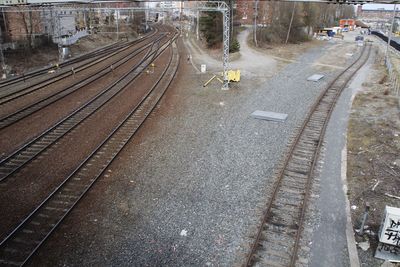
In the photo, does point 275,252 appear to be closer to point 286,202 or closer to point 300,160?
point 286,202

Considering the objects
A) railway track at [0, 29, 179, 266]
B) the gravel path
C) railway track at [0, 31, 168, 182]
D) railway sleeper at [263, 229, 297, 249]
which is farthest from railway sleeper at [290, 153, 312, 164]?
railway track at [0, 31, 168, 182]

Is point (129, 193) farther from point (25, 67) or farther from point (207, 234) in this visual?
point (25, 67)

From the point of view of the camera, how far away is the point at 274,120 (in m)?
18.0

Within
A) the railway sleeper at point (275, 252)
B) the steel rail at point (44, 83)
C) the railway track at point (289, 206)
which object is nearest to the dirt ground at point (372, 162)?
the railway track at point (289, 206)

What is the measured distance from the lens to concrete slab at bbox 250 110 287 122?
18078 millimetres

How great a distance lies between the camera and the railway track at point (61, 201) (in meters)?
8.86

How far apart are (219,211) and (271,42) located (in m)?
46.2

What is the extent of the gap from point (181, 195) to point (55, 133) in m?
7.83

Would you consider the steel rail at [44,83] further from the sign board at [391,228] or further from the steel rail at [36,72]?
the sign board at [391,228]

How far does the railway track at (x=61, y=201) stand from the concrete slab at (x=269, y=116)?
565 cm

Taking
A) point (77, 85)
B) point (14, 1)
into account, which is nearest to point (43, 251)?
point (77, 85)

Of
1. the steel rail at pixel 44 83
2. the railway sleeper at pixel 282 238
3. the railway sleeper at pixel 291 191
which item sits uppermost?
the steel rail at pixel 44 83

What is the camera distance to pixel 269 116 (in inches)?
722

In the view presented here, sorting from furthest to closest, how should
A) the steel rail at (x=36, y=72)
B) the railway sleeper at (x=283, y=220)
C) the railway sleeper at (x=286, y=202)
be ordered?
the steel rail at (x=36, y=72), the railway sleeper at (x=286, y=202), the railway sleeper at (x=283, y=220)
